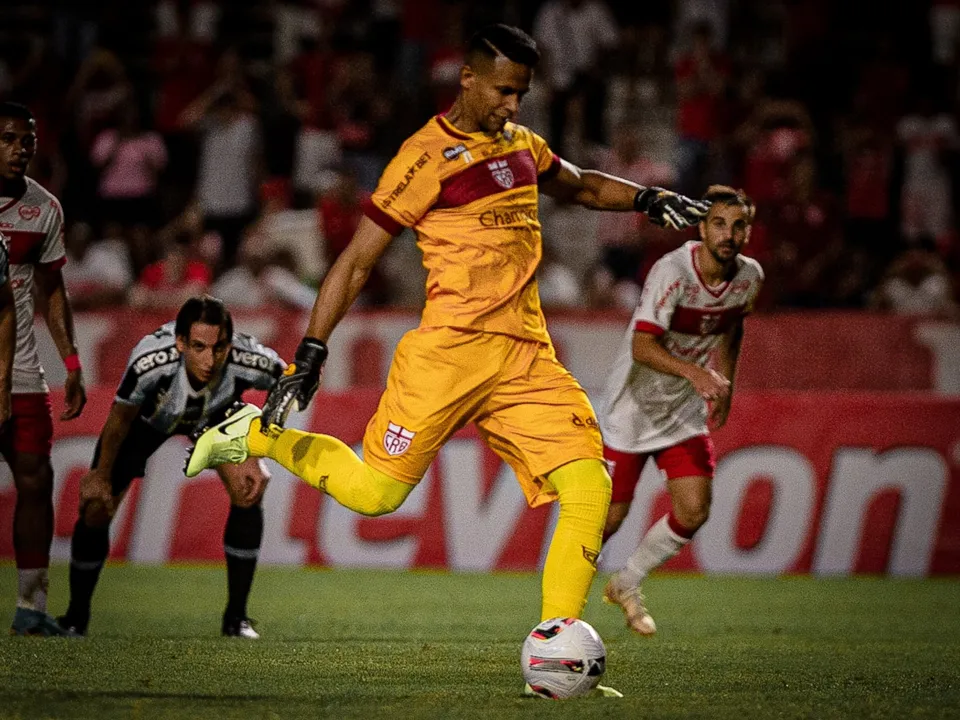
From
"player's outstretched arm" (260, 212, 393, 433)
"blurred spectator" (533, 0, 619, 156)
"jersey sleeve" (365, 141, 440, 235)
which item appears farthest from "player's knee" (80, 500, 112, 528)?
"blurred spectator" (533, 0, 619, 156)

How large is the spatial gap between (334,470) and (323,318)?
69cm

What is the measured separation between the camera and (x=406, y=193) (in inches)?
256

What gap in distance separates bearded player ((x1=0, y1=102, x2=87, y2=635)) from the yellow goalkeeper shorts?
7.79ft

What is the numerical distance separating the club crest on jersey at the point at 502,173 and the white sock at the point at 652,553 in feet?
10.0

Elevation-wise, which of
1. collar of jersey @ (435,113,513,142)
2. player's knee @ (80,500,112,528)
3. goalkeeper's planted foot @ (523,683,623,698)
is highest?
collar of jersey @ (435,113,513,142)

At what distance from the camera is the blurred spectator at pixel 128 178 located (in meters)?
16.4

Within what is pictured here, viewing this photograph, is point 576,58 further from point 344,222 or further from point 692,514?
point 692,514

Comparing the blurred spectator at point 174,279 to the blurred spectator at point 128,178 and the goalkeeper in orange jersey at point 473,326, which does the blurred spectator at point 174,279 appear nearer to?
the blurred spectator at point 128,178

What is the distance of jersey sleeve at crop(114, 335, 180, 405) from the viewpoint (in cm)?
812

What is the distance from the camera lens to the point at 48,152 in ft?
55.5

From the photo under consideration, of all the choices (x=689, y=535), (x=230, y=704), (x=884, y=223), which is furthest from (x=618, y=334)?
(x=230, y=704)

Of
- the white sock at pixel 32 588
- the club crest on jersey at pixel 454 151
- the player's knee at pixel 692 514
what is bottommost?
the white sock at pixel 32 588

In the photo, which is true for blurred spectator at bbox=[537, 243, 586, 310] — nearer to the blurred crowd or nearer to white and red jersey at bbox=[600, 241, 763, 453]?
the blurred crowd

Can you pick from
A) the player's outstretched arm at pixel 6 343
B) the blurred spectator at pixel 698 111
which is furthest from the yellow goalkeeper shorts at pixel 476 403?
the blurred spectator at pixel 698 111
